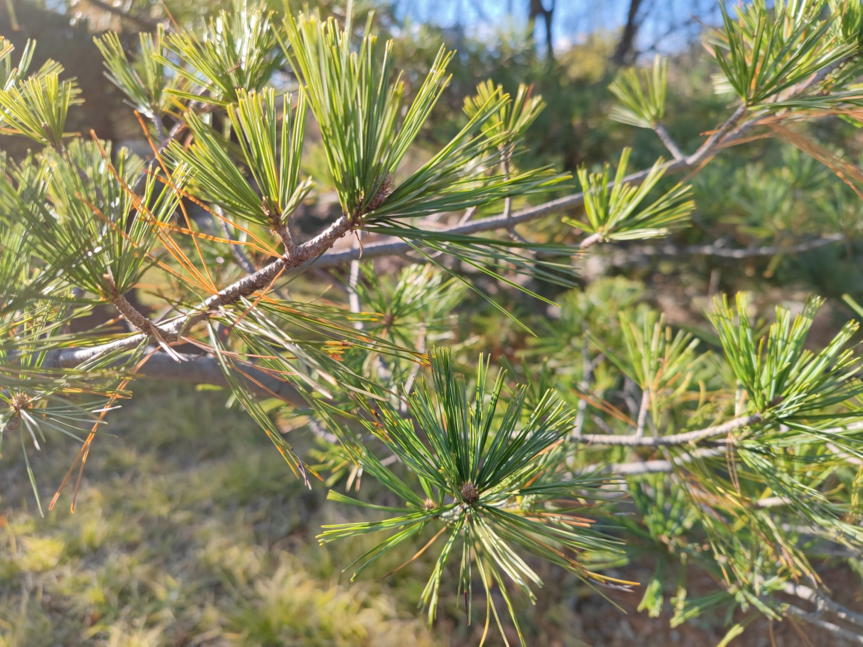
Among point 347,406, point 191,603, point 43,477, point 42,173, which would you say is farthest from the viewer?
point 43,477

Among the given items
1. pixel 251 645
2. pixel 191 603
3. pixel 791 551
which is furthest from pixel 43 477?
pixel 791 551

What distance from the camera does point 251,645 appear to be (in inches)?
49.4

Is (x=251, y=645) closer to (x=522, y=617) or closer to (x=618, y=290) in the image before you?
(x=522, y=617)

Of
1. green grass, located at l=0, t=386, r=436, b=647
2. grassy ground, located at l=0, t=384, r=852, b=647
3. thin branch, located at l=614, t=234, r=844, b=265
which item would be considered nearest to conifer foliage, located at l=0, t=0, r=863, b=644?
thin branch, located at l=614, t=234, r=844, b=265

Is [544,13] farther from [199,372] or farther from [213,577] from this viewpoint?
[213,577]

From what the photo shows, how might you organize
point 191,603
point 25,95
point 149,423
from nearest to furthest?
point 25,95, point 191,603, point 149,423

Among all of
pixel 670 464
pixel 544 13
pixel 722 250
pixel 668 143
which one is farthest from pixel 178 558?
pixel 544 13

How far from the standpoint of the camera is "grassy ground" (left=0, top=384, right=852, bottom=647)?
132cm

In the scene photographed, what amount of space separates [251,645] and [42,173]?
1.36 meters

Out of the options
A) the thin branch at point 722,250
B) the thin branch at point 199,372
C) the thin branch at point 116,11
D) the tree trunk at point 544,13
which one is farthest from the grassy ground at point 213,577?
the tree trunk at point 544,13

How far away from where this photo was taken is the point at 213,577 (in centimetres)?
151

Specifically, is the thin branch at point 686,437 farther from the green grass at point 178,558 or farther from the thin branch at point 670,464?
the green grass at point 178,558

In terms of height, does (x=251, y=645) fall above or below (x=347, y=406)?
below

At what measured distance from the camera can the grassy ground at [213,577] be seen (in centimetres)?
132
